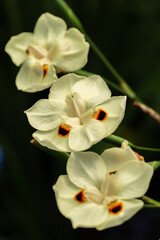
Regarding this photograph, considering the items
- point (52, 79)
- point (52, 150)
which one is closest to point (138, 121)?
point (52, 79)

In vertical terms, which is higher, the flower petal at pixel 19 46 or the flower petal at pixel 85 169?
the flower petal at pixel 19 46

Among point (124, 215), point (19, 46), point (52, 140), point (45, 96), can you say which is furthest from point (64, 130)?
point (45, 96)

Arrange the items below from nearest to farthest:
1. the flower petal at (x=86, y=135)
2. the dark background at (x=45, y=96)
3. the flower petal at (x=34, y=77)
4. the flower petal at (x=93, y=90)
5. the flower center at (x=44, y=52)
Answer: the flower petal at (x=86, y=135), the flower petal at (x=93, y=90), the flower petal at (x=34, y=77), the flower center at (x=44, y=52), the dark background at (x=45, y=96)

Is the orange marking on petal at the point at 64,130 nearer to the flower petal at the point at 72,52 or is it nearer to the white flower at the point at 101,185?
the white flower at the point at 101,185

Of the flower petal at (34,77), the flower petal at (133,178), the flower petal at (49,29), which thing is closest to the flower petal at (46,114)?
the flower petal at (34,77)

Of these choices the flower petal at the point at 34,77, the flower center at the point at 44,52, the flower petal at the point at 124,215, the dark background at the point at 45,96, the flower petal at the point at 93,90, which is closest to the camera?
the flower petal at the point at 124,215

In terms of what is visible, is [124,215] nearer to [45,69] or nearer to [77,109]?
[77,109]

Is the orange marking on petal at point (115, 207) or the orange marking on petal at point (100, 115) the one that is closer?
the orange marking on petal at point (115, 207)
